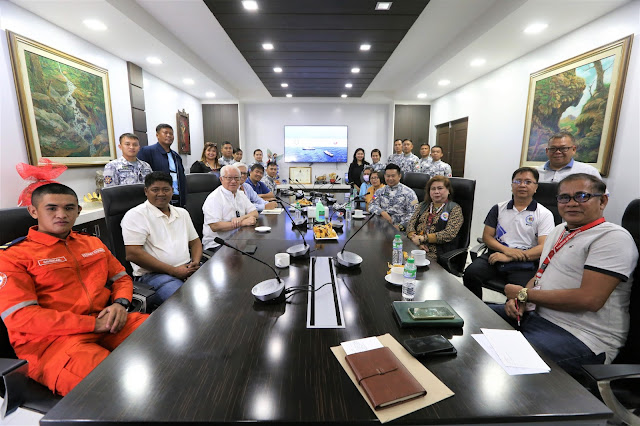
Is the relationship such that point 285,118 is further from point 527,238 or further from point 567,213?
point 567,213

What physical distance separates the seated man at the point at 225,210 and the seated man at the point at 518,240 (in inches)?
75.2

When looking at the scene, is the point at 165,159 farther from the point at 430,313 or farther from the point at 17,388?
the point at 430,313

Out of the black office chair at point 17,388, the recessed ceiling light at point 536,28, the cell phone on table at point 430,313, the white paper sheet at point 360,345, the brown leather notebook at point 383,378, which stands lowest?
the black office chair at point 17,388

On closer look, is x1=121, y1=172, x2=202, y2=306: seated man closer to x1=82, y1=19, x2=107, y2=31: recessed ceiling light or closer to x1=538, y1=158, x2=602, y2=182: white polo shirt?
x1=82, y1=19, x2=107, y2=31: recessed ceiling light

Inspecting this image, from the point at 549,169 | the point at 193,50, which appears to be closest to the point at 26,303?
the point at 549,169

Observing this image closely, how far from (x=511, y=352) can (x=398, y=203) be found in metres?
2.50

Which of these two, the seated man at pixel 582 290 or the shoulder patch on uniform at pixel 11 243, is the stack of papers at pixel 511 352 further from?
the shoulder patch on uniform at pixel 11 243

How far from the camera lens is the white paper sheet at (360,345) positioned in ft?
2.72

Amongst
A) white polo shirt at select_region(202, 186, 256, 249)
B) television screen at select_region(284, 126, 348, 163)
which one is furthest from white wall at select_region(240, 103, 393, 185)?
white polo shirt at select_region(202, 186, 256, 249)

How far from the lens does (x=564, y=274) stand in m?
1.31

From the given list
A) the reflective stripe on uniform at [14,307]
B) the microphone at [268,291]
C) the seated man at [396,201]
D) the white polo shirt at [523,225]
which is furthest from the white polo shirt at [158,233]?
the white polo shirt at [523,225]

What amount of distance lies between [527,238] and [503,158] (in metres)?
2.56

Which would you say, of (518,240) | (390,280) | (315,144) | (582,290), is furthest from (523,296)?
(315,144)

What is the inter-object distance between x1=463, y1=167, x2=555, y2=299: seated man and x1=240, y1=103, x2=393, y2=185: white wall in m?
5.29
